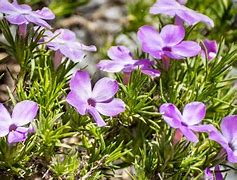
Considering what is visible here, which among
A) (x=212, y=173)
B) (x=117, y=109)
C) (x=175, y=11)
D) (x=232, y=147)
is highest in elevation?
(x=175, y=11)

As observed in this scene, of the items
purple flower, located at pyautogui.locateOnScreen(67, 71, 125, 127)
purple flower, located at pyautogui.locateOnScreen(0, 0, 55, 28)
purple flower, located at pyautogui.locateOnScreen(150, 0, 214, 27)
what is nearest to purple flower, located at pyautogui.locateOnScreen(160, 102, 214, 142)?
purple flower, located at pyautogui.locateOnScreen(67, 71, 125, 127)

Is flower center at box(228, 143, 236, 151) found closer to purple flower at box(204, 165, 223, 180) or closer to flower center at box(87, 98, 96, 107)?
purple flower at box(204, 165, 223, 180)

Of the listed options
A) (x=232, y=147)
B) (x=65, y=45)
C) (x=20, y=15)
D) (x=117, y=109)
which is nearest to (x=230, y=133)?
(x=232, y=147)

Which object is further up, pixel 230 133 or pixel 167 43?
pixel 167 43

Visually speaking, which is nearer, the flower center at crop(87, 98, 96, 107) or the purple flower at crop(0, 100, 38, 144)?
the purple flower at crop(0, 100, 38, 144)

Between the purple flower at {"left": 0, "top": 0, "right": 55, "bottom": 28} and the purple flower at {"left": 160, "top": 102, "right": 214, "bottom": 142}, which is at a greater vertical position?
the purple flower at {"left": 0, "top": 0, "right": 55, "bottom": 28}

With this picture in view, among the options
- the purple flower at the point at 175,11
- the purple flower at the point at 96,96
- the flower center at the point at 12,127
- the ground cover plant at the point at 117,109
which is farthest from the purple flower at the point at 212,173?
the flower center at the point at 12,127

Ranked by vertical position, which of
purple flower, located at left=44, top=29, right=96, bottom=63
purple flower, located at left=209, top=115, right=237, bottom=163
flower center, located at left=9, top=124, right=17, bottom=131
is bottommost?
purple flower, located at left=209, top=115, right=237, bottom=163

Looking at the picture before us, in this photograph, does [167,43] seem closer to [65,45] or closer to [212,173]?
[65,45]

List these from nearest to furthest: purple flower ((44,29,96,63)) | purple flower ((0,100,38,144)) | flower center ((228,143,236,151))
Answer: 1. purple flower ((0,100,38,144))
2. flower center ((228,143,236,151))
3. purple flower ((44,29,96,63))
